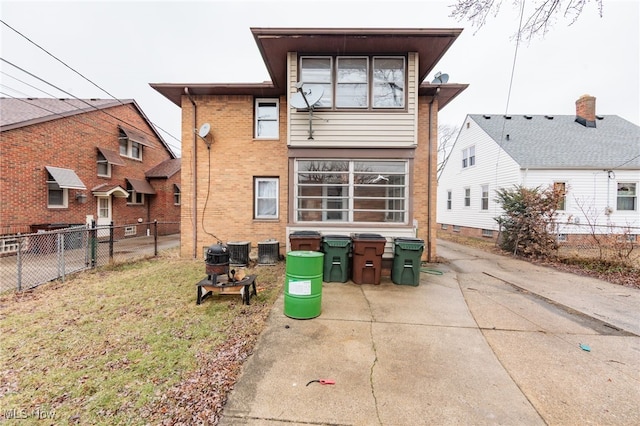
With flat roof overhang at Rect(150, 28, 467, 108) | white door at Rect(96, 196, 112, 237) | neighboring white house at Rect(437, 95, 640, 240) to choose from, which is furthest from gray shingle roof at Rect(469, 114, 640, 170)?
white door at Rect(96, 196, 112, 237)

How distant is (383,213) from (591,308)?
4.35 metres

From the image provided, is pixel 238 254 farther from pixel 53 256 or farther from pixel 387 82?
pixel 53 256

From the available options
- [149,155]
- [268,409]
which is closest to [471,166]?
[268,409]

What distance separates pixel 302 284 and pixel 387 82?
18.9 feet

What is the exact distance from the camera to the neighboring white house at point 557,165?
13.1 metres

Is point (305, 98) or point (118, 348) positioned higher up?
point (305, 98)

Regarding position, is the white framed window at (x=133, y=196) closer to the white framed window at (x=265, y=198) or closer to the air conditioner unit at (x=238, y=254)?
the white framed window at (x=265, y=198)

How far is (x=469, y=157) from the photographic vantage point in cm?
1717

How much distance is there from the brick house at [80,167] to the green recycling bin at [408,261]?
9.96 m

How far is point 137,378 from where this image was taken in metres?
2.68

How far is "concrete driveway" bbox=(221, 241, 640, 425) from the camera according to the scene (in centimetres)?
232
